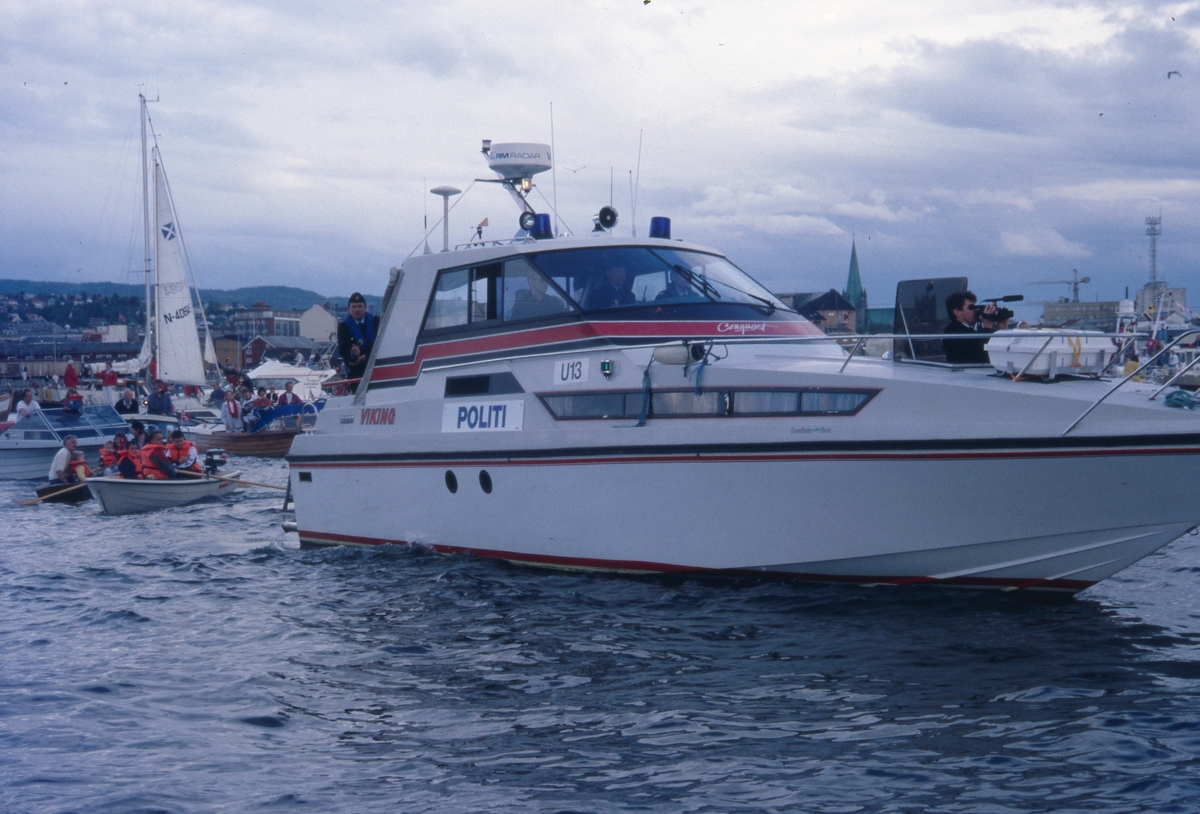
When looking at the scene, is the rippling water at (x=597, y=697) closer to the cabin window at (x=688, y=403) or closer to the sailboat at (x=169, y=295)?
the cabin window at (x=688, y=403)

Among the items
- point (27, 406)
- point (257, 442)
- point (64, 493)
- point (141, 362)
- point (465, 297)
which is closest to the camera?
point (465, 297)

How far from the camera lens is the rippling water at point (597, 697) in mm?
4660

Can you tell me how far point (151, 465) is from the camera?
1641cm

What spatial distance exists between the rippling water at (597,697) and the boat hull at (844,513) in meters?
0.23

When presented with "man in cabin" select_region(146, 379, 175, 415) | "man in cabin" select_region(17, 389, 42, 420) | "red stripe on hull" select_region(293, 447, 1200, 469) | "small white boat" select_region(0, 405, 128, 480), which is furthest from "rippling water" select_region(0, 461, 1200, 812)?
"man in cabin" select_region(146, 379, 175, 415)

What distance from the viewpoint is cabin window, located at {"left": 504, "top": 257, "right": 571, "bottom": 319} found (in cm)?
878

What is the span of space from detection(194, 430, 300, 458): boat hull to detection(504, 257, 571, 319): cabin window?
17131 millimetres

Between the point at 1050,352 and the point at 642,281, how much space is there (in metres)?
3.41

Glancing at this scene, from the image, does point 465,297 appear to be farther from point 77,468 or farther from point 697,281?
point 77,468

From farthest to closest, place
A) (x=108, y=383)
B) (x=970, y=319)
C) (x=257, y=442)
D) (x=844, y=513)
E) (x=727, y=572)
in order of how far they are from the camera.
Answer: (x=108, y=383)
(x=257, y=442)
(x=970, y=319)
(x=727, y=572)
(x=844, y=513)

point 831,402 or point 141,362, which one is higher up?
point 141,362

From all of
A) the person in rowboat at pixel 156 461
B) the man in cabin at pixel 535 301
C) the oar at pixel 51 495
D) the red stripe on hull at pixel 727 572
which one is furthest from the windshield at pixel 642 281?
the oar at pixel 51 495

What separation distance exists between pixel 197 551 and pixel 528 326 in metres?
5.27

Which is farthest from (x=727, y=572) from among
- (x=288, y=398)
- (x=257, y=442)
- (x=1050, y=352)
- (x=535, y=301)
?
(x=288, y=398)
